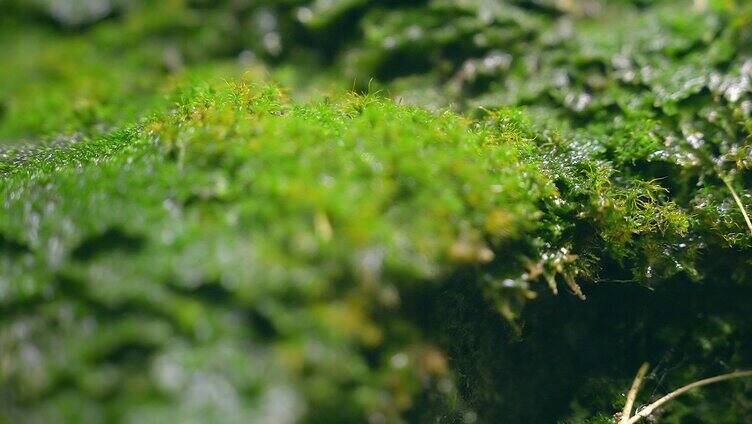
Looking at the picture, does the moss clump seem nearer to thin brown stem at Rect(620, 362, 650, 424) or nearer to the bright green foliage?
the bright green foliage

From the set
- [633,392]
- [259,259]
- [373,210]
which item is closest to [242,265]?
[259,259]

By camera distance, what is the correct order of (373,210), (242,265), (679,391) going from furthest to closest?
(679,391) < (373,210) < (242,265)

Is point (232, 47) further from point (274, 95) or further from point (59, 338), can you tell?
point (59, 338)

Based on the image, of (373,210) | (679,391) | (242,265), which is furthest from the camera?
(679,391)

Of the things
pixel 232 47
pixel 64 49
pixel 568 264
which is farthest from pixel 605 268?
pixel 64 49

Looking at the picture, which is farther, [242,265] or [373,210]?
[373,210]

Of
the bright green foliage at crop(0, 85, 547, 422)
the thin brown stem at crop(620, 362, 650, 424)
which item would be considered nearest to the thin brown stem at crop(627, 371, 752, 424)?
the thin brown stem at crop(620, 362, 650, 424)

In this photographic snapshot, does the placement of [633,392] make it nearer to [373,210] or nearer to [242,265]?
[373,210]

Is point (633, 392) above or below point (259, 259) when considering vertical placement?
below

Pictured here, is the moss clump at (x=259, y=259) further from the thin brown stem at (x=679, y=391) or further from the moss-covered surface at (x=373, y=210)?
the thin brown stem at (x=679, y=391)
